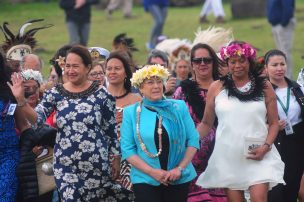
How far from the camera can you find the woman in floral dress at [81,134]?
8.61 m

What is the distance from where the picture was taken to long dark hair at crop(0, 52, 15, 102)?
27.5 feet

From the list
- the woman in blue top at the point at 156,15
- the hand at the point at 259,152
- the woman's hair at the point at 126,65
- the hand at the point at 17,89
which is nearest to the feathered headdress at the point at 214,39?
the woman's hair at the point at 126,65

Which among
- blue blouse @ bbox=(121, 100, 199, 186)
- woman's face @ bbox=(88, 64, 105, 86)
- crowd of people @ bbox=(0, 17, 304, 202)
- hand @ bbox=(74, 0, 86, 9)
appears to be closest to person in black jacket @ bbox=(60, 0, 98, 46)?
hand @ bbox=(74, 0, 86, 9)

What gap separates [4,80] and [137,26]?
1844 centimetres

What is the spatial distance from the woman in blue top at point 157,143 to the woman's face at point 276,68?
69.2 inches

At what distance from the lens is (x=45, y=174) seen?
352 inches

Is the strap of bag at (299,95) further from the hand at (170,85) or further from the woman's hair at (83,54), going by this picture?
the woman's hair at (83,54)

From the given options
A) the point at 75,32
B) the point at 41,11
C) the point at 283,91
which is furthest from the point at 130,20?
the point at 283,91

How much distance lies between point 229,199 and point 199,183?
1.16ft

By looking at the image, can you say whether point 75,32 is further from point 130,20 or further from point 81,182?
point 81,182

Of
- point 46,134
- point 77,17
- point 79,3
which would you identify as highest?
point 79,3

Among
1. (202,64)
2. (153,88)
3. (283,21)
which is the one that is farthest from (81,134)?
(283,21)

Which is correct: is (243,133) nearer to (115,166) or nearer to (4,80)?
(115,166)

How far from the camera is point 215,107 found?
30.2 ft
